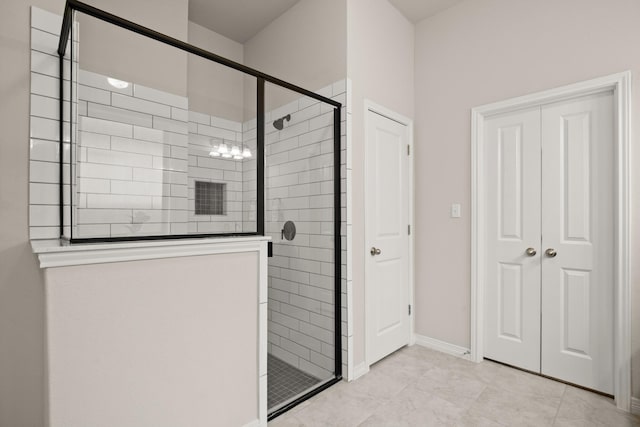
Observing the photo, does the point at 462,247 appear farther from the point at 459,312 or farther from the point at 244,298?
the point at 244,298

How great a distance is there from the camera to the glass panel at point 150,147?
1722 mm

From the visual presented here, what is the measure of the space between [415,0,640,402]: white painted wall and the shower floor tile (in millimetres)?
1233

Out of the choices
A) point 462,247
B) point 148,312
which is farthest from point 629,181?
A: point 148,312

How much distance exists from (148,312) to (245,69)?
52.0 inches

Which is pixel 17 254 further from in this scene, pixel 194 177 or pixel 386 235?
pixel 386 235

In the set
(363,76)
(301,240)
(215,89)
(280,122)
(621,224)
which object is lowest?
(301,240)

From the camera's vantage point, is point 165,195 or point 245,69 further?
point 165,195

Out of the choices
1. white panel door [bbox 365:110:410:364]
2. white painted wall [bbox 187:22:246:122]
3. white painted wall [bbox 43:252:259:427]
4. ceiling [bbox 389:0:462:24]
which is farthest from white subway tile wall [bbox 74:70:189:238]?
ceiling [bbox 389:0:462:24]

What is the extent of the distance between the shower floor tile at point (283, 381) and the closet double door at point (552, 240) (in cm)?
153

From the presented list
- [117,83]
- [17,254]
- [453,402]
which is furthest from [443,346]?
[117,83]

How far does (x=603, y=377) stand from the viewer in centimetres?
208

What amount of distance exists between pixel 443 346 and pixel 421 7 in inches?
119

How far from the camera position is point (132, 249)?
51.1 inches

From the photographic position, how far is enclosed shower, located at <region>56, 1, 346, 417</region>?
1.67 metres
